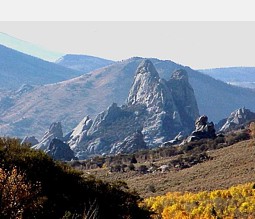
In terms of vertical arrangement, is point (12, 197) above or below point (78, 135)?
above

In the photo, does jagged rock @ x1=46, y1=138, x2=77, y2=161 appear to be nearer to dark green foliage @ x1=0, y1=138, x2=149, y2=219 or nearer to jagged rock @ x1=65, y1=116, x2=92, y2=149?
jagged rock @ x1=65, y1=116, x2=92, y2=149

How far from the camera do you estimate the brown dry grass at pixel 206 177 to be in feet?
148

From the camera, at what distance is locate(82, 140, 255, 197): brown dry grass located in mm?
45041

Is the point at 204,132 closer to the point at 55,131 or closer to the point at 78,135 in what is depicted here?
the point at 55,131

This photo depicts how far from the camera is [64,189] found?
24531mm

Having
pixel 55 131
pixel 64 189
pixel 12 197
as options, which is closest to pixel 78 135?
pixel 55 131

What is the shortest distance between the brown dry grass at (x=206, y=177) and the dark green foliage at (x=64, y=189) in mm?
16600

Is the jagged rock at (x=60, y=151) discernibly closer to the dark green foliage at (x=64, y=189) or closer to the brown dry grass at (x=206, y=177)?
the brown dry grass at (x=206, y=177)

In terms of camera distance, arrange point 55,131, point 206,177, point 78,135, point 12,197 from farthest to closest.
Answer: point 78,135
point 55,131
point 206,177
point 12,197

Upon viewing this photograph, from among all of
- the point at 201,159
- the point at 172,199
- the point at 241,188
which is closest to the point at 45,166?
the point at 172,199

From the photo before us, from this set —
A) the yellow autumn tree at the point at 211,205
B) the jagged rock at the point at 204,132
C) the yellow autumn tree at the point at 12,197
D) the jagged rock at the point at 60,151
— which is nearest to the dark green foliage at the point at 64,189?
the yellow autumn tree at the point at 211,205

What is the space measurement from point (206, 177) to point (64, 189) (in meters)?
28.6

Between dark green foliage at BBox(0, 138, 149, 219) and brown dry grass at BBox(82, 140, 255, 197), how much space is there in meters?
16.6

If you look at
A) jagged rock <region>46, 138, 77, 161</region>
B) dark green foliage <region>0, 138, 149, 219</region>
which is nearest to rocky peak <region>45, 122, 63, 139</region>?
jagged rock <region>46, 138, 77, 161</region>
